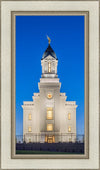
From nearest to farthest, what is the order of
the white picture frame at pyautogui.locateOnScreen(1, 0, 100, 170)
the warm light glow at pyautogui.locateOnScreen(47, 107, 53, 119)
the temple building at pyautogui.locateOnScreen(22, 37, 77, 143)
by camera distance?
the white picture frame at pyautogui.locateOnScreen(1, 0, 100, 170), the temple building at pyautogui.locateOnScreen(22, 37, 77, 143), the warm light glow at pyautogui.locateOnScreen(47, 107, 53, 119)

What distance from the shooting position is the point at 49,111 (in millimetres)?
16609

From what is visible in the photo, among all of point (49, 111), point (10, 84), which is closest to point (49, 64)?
point (49, 111)

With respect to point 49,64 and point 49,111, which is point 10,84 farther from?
point 49,64

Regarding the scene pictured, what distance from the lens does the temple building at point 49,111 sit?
15808 mm

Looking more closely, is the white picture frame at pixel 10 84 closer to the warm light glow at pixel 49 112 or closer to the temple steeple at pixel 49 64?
the warm light glow at pixel 49 112

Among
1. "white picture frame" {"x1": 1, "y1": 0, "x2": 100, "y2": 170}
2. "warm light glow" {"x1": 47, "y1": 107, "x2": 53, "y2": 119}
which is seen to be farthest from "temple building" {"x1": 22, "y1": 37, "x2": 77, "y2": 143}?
"white picture frame" {"x1": 1, "y1": 0, "x2": 100, "y2": 170}

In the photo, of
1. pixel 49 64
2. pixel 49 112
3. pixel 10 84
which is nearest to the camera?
pixel 10 84

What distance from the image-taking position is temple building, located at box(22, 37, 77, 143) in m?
15.8

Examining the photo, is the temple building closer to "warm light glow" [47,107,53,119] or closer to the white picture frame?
"warm light glow" [47,107,53,119]

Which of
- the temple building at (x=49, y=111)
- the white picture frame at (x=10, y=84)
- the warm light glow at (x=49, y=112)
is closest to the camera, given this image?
the white picture frame at (x=10, y=84)

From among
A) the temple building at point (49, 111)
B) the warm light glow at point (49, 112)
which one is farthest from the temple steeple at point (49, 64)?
the warm light glow at point (49, 112)

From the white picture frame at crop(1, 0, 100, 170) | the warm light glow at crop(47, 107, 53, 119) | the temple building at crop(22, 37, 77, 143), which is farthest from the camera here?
the warm light glow at crop(47, 107, 53, 119)

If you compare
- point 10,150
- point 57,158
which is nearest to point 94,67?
point 57,158

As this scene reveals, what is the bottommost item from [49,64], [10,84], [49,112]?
[49,112]
